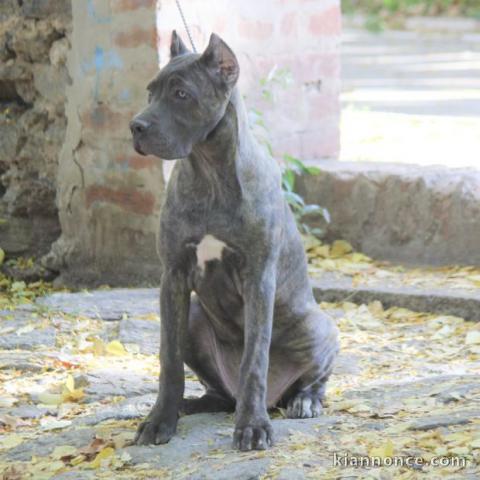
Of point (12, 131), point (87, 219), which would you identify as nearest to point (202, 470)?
point (87, 219)

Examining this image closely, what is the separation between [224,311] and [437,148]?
4.50 meters

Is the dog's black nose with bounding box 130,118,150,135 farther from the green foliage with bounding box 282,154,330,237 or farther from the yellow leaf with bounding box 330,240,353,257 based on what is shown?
the yellow leaf with bounding box 330,240,353,257

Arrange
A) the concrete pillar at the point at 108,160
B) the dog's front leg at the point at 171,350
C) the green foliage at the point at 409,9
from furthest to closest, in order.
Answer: the green foliage at the point at 409,9, the concrete pillar at the point at 108,160, the dog's front leg at the point at 171,350

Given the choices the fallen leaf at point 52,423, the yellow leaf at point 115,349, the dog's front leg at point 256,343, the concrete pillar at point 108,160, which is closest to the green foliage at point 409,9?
the concrete pillar at point 108,160

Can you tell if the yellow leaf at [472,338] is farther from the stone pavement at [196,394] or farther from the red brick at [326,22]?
the red brick at [326,22]

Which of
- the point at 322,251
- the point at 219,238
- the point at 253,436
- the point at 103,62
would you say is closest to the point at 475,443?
the point at 253,436

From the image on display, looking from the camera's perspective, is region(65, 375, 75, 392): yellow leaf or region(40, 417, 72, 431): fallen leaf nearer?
region(40, 417, 72, 431): fallen leaf

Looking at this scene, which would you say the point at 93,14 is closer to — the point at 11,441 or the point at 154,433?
the point at 11,441

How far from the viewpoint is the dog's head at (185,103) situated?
4.47 meters

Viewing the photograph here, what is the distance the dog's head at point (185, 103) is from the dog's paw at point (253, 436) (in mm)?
1058

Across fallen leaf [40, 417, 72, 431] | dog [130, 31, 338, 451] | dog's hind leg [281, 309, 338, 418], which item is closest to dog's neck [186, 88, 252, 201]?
dog [130, 31, 338, 451]

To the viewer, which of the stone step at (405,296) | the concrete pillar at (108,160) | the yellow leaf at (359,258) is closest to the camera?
the stone step at (405,296)

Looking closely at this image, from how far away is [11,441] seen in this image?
16.1ft

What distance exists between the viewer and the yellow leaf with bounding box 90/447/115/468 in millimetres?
4520
